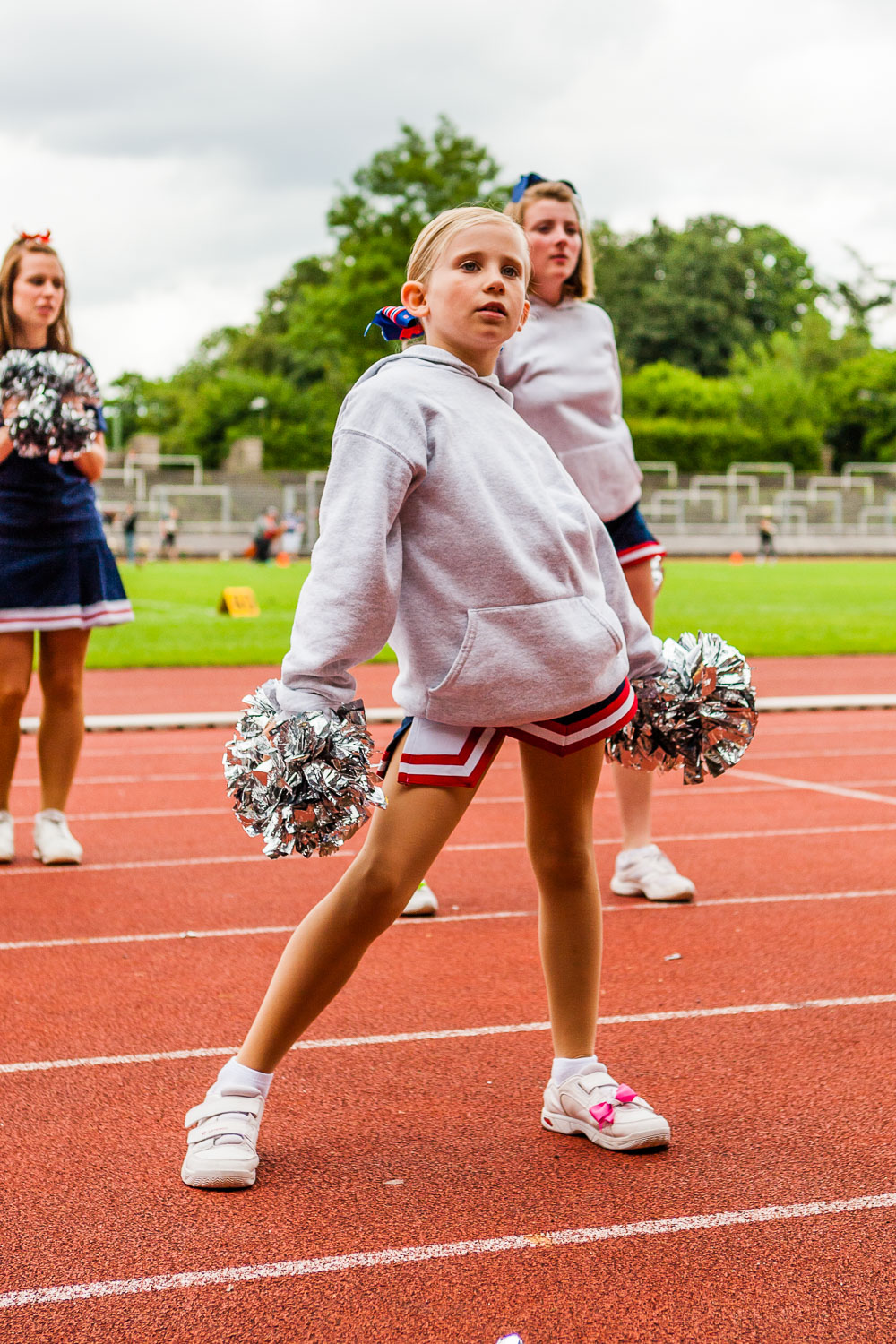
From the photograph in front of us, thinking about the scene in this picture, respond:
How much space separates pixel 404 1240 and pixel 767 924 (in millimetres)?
2428

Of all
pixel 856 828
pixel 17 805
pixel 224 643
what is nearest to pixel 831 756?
pixel 856 828

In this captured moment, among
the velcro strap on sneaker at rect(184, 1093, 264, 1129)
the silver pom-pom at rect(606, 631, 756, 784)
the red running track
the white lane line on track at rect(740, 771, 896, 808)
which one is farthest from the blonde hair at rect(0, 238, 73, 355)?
the red running track

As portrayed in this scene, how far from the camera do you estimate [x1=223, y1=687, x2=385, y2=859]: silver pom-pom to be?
8.51ft

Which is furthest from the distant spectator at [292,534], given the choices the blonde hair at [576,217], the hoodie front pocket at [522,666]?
the hoodie front pocket at [522,666]

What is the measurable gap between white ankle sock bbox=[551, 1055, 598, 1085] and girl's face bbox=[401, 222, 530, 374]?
56.6 inches

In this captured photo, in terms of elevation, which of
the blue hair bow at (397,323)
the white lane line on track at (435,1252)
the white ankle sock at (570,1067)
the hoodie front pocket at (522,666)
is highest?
the blue hair bow at (397,323)

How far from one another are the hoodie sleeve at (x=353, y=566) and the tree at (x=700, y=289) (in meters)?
82.3

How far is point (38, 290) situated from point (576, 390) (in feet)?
6.77

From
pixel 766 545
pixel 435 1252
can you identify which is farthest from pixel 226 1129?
pixel 766 545

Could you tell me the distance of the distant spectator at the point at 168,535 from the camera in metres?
43.7

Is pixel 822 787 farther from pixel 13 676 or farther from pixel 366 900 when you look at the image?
pixel 366 900

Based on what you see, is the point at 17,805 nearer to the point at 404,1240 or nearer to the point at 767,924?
the point at 767,924

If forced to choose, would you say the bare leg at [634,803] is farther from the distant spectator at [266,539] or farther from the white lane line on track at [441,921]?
the distant spectator at [266,539]

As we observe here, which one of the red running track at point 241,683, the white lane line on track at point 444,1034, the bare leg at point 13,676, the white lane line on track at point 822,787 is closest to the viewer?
the white lane line on track at point 444,1034
